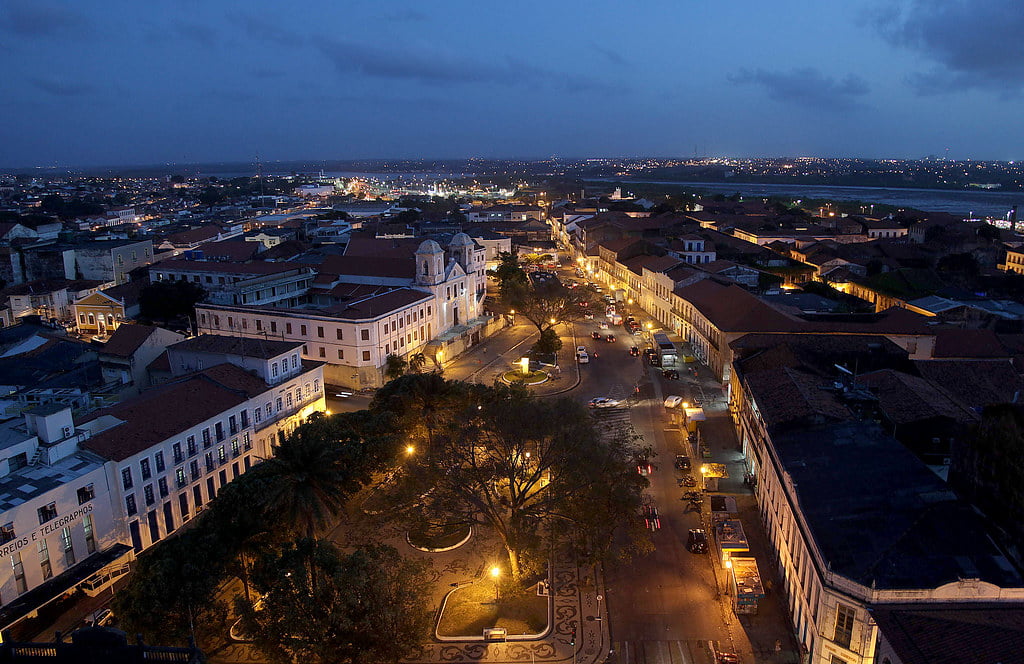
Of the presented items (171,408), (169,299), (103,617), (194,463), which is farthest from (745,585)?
(169,299)

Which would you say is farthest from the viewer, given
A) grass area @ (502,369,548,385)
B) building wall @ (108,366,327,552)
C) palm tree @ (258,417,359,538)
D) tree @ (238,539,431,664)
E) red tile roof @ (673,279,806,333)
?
grass area @ (502,369,548,385)

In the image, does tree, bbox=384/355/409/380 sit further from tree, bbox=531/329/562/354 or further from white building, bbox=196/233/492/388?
tree, bbox=531/329/562/354

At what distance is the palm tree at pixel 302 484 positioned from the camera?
79.3 feet

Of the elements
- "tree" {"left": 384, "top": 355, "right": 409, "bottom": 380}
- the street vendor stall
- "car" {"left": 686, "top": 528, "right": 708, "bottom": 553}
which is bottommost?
"car" {"left": 686, "top": 528, "right": 708, "bottom": 553}

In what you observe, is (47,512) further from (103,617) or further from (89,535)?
(103,617)

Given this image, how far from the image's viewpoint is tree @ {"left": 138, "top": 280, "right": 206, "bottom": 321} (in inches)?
2406

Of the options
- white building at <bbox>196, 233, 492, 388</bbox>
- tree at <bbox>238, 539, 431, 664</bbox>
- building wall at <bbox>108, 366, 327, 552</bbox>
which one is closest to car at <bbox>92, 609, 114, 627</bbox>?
building wall at <bbox>108, 366, 327, 552</bbox>

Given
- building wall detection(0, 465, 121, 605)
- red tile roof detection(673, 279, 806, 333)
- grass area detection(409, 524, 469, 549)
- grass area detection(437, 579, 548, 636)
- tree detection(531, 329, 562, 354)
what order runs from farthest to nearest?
tree detection(531, 329, 562, 354) → red tile roof detection(673, 279, 806, 333) → grass area detection(409, 524, 469, 549) → grass area detection(437, 579, 548, 636) → building wall detection(0, 465, 121, 605)

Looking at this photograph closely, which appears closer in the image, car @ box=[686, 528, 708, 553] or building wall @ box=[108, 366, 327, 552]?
building wall @ box=[108, 366, 327, 552]

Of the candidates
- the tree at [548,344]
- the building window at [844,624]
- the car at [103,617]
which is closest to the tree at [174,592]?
the car at [103,617]

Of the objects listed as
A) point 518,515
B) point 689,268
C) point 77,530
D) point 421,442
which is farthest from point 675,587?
point 689,268

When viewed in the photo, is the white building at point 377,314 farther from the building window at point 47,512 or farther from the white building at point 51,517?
the building window at point 47,512

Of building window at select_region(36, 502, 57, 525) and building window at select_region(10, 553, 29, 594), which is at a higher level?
building window at select_region(36, 502, 57, 525)

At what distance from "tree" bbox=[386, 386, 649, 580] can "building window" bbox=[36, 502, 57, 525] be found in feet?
39.2
